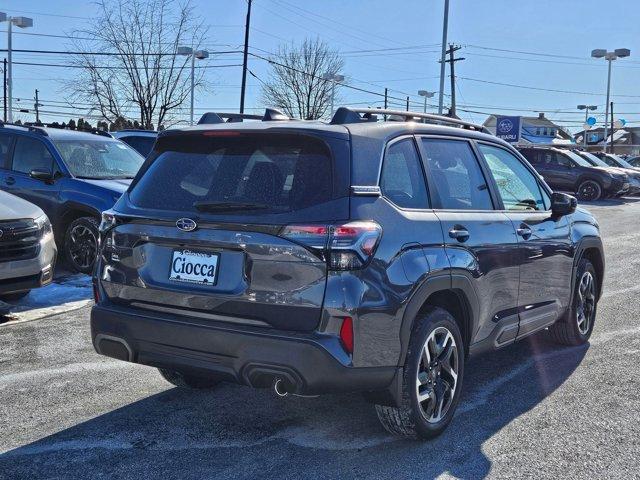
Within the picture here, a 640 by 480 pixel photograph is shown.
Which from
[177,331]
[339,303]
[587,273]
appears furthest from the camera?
[587,273]

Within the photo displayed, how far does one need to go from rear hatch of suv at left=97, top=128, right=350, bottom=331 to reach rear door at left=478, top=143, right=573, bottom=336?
1.73 meters

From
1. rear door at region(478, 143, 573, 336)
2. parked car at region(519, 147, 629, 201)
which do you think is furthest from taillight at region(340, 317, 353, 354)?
parked car at region(519, 147, 629, 201)

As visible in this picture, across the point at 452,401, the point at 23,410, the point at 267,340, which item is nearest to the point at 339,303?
the point at 267,340

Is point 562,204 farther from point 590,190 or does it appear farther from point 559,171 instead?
point 559,171

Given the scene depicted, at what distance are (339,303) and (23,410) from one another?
232 cm

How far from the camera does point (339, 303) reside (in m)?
3.22

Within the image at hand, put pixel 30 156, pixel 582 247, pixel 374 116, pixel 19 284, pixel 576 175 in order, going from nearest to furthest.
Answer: pixel 374 116 < pixel 582 247 < pixel 19 284 < pixel 30 156 < pixel 576 175

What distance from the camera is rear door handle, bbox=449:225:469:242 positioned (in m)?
3.91

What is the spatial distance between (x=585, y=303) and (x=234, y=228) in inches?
148

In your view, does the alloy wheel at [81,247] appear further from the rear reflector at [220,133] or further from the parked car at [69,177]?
the rear reflector at [220,133]

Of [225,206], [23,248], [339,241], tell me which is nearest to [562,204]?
[339,241]

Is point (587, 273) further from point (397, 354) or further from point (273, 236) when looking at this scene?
point (273, 236)

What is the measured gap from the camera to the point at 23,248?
6.54 m

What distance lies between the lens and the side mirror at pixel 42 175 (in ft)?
28.7
